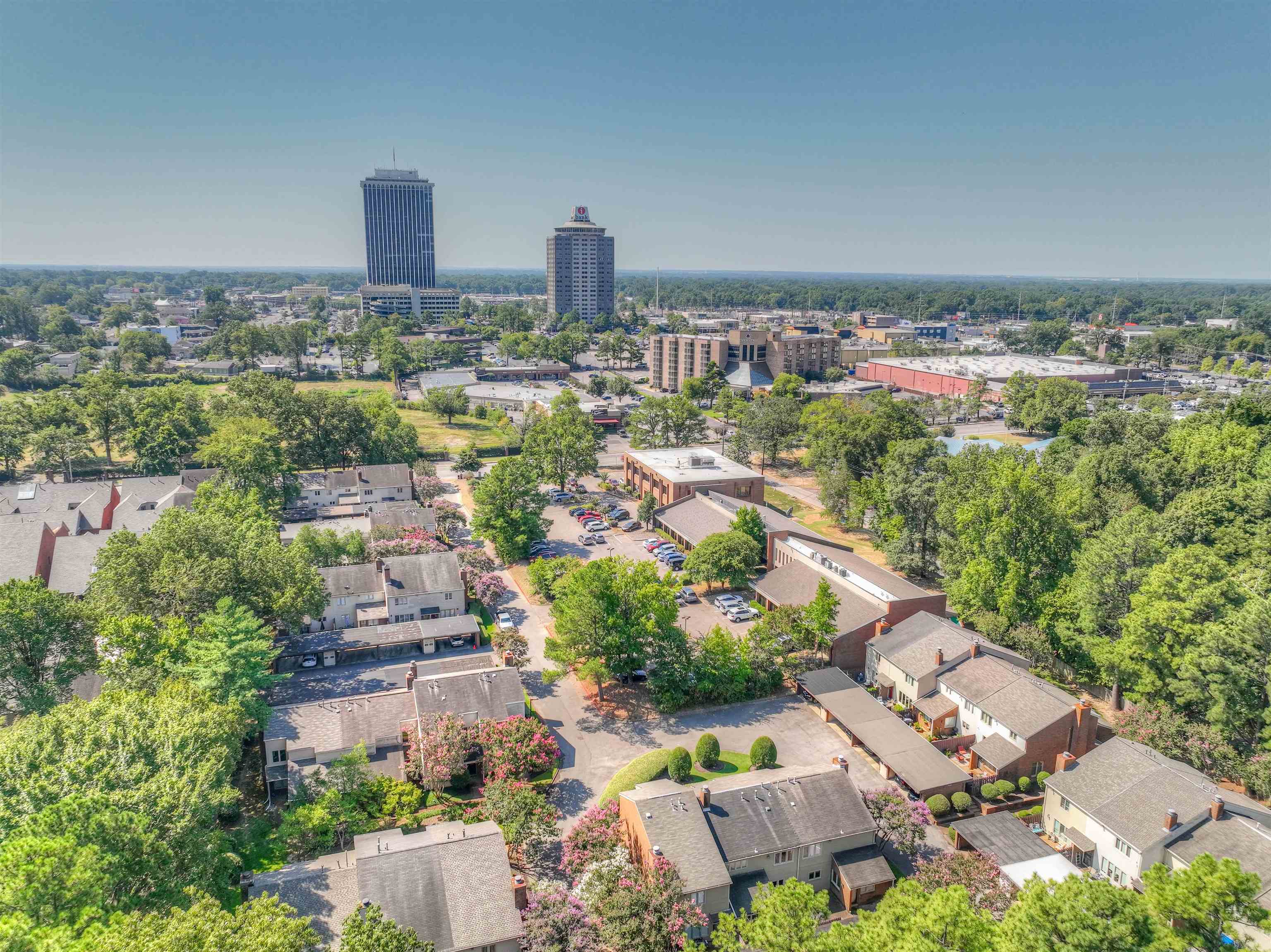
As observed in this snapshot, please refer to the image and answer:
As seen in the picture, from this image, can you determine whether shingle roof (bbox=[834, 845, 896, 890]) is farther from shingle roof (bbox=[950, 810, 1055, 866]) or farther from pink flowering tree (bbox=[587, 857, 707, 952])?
pink flowering tree (bbox=[587, 857, 707, 952])

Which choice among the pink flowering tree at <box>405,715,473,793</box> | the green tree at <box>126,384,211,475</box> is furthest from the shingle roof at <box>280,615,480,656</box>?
the green tree at <box>126,384,211,475</box>

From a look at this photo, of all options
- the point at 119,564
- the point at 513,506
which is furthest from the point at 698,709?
the point at 119,564

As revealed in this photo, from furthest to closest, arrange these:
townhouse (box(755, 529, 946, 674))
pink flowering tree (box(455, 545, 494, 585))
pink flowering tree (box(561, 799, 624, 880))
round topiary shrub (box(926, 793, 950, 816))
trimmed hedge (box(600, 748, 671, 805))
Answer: pink flowering tree (box(455, 545, 494, 585)) < townhouse (box(755, 529, 946, 674)) < trimmed hedge (box(600, 748, 671, 805)) < round topiary shrub (box(926, 793, 950, 816)) < pink flowering tree (box(561, 799, 624, 880))

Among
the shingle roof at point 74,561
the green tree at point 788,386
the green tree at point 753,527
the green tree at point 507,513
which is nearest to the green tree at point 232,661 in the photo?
the shingle roof at point 74,561

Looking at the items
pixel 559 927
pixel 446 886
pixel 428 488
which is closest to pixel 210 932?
pixel 446 886

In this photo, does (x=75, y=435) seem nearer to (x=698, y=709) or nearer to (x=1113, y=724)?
(x=698, y=709)

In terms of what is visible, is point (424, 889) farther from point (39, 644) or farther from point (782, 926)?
point (39, 644)
